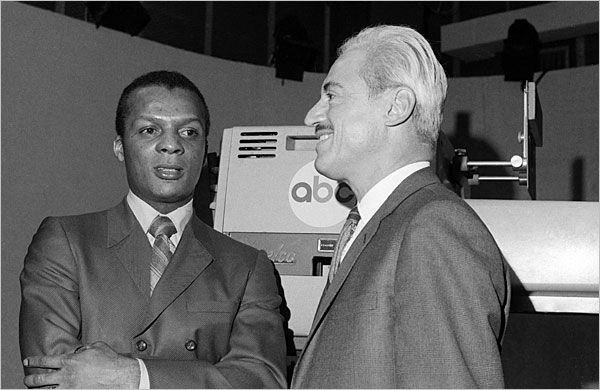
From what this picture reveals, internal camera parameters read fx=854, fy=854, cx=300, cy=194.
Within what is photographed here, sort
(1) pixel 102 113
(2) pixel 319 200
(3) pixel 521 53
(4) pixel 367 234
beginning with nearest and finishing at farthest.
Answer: (4) pixel 367 234, (2) pixel 319 200, (1) pixel 102 113, (3) pixel 521 53

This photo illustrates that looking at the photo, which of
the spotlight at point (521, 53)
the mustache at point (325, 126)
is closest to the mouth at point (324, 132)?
the mustache at point (325, 126)

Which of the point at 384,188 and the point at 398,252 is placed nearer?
the point at 398,252

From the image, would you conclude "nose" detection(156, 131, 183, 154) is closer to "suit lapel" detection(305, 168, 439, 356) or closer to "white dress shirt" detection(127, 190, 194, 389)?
"white dress shirt" detection(127, 190, 194, 389)

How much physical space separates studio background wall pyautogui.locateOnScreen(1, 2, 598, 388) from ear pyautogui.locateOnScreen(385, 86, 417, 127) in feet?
6.11

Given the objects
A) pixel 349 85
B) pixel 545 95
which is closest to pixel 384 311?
pixel 349 85

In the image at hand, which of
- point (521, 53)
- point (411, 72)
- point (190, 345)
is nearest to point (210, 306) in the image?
point (190, 345)

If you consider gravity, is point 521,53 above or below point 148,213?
above

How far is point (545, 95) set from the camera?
3.95 meters

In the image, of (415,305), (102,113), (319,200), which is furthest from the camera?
(102,113)

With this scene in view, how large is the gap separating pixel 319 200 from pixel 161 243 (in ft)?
1.53

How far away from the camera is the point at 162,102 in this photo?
159 centimetres

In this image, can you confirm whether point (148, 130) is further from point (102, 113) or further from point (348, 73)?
point (102, 113)

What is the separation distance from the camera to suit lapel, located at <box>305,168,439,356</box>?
1282mm

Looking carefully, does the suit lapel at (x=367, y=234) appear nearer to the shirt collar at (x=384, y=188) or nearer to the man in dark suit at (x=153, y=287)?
the shirt collar at (x=384, y=188)
